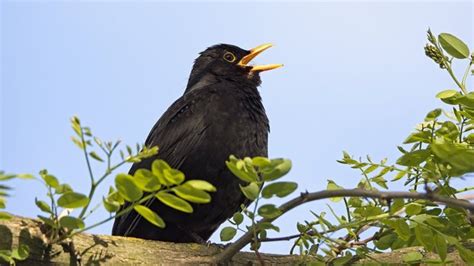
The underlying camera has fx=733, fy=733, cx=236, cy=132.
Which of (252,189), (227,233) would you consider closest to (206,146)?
(227,233)

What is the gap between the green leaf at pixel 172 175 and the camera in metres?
1.87

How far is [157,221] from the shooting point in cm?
197

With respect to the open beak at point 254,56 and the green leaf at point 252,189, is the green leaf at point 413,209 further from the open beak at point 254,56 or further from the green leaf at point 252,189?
the open beak at point 254,56

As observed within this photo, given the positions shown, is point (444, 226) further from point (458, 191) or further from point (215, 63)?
point (215, 63)

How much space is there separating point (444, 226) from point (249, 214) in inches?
32.6

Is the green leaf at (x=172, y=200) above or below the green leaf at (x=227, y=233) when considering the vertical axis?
above

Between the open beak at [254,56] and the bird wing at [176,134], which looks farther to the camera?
the open beak at [254,56]

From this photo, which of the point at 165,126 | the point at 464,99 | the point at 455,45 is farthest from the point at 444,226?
the point at 165,126

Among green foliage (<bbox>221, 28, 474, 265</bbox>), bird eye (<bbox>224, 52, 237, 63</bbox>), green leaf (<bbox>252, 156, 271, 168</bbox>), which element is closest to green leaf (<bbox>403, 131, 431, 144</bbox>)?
green foliage (<bbox>221, 28, 474, 265</bbox>)

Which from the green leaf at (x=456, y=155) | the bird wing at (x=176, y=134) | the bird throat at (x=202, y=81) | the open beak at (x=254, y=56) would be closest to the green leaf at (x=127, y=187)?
the green leaf at (x=456, y=155)

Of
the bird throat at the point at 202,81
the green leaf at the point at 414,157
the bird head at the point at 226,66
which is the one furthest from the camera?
the bird head at the point at 226,66

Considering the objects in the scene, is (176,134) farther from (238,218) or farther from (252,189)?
(252,189)

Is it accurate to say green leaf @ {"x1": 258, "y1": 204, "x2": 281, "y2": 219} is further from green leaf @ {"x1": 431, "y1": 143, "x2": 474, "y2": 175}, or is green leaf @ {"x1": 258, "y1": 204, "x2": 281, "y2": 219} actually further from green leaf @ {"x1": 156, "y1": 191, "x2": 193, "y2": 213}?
green leaf @ {"x1": 431, "y1": 143, "x2": 474, "y2": 175}

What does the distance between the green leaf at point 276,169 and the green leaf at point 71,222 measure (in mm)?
508
